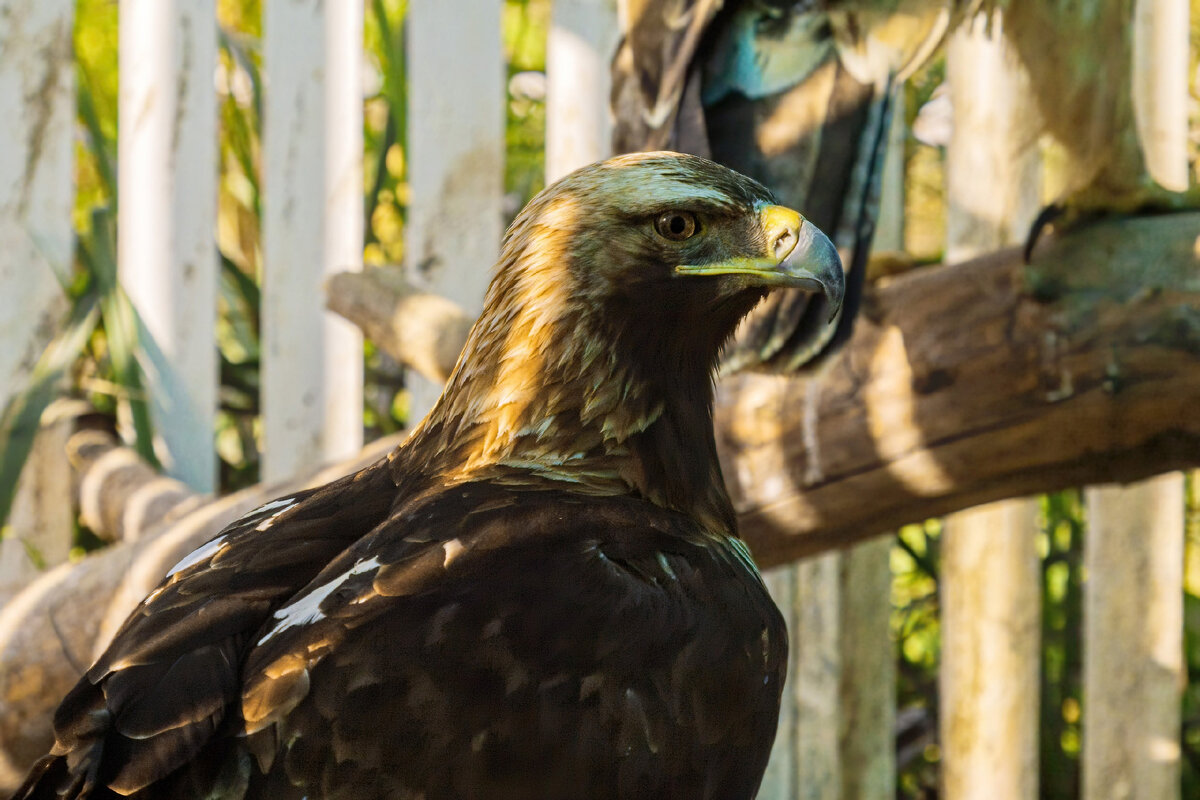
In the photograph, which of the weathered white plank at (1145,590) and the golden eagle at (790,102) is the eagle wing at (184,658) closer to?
the golden eagle at (790,102)

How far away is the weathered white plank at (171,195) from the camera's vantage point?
11.3 ft

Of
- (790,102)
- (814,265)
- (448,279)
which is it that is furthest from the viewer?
(448,279)

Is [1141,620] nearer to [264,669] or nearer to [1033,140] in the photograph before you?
[1033,140]

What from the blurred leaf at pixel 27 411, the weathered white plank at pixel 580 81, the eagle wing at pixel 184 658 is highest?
the weathered white plank at pixel 580 81

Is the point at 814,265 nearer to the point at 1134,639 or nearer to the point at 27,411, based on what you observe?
the point at 1134,639

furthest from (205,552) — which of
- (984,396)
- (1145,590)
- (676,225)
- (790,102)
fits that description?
(1145,590)

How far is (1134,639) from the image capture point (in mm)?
3193

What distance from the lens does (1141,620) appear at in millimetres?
3199

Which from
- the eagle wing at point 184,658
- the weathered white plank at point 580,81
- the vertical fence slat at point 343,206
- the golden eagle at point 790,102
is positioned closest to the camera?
the eagle wing at point 184,658

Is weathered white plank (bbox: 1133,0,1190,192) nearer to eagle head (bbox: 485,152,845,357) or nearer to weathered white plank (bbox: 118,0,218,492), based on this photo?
eagle head (bbox: 485,152,845,357)

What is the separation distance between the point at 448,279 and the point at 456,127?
0.35 meters

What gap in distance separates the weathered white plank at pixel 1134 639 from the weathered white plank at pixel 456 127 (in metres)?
→ 1.53

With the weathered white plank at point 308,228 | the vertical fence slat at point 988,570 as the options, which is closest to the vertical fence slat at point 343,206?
the weathered white plank at point 308,228

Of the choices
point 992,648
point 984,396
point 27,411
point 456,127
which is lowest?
point 992,648
